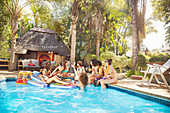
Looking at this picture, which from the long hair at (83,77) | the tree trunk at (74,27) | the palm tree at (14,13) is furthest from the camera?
the tree trunk at (74,27)

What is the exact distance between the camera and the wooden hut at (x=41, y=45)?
55.5 feet

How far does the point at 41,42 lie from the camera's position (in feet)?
59.9

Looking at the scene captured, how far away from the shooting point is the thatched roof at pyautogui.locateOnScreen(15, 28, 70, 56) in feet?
55.4

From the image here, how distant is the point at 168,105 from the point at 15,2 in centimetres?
1505

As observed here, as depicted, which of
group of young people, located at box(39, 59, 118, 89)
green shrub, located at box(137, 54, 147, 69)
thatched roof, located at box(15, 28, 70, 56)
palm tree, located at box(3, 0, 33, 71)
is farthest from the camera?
thatched roof, located at box(15, 28, 70, 56)

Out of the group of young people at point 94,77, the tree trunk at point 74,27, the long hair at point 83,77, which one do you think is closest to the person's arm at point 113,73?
the group of young people at point 94,77

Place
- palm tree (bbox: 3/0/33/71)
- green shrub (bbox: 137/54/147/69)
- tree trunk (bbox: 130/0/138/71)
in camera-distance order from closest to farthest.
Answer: green shrub (bbox: 137/54/147/69) → tree trunk (bbox: 130/0/138/71) → palm tree (bbox: 3/0/33/71)

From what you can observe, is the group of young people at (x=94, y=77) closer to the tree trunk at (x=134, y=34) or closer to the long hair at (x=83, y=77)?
the long hair at (x=83, y=77)

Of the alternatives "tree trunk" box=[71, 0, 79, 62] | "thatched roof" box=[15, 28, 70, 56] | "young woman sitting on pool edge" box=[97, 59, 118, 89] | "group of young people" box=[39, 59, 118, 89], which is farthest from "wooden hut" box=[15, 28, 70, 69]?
"young woman sitting on pool edge" box=[97, 59, 118, 89]

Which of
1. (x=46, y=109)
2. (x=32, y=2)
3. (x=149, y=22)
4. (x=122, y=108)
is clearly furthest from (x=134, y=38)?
(x=149, y=22)

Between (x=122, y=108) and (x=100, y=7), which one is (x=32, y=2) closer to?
(x=100, y=7)

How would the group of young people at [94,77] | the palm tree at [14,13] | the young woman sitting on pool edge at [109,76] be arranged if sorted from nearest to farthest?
the group of young people at [94,77]
the young woman sitting on pool edge at [109,76]
the palm tree at [14,13]

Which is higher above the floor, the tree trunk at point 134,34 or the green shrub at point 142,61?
the tree trunk at point 134,34

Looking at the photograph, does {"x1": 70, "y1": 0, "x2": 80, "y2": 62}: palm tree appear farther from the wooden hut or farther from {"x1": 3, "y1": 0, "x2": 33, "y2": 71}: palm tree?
{"x1": 3, "y1": 0, "x2": 33, "y2": 71}: palm tree
